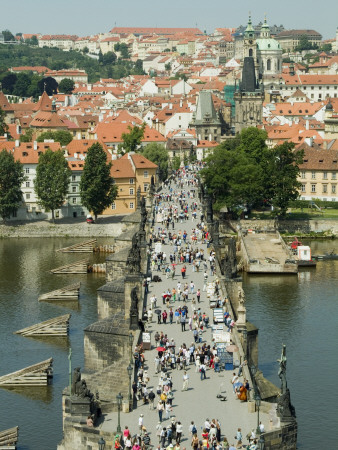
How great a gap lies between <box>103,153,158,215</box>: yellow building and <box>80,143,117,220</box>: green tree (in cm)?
489

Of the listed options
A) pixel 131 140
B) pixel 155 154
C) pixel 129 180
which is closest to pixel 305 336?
pixel 129 180

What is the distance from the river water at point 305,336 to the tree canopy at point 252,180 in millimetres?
16529

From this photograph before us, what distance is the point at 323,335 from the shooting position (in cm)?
6344

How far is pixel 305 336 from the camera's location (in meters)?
63.1

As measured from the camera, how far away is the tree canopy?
347 feet

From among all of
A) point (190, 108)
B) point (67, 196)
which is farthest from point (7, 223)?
point (190, 108)

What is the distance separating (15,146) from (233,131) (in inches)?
3202

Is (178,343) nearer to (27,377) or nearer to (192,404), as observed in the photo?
(192,404)

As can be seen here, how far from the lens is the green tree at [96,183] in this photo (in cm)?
10791

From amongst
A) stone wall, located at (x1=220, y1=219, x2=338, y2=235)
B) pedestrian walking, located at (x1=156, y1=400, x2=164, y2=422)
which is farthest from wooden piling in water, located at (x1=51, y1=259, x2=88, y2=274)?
pedestrian walking, located at (x1=156, y1=400, x2=164, y2=422)

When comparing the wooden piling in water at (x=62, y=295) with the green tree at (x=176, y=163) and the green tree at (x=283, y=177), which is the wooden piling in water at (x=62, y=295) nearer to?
the green tree at (x=283, y=177)

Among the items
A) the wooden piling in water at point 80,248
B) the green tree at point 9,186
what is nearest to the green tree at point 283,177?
the wooden piling in water at point 80,248

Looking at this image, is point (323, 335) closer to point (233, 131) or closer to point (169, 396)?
point (169, 396)

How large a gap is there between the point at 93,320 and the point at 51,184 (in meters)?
41.9
